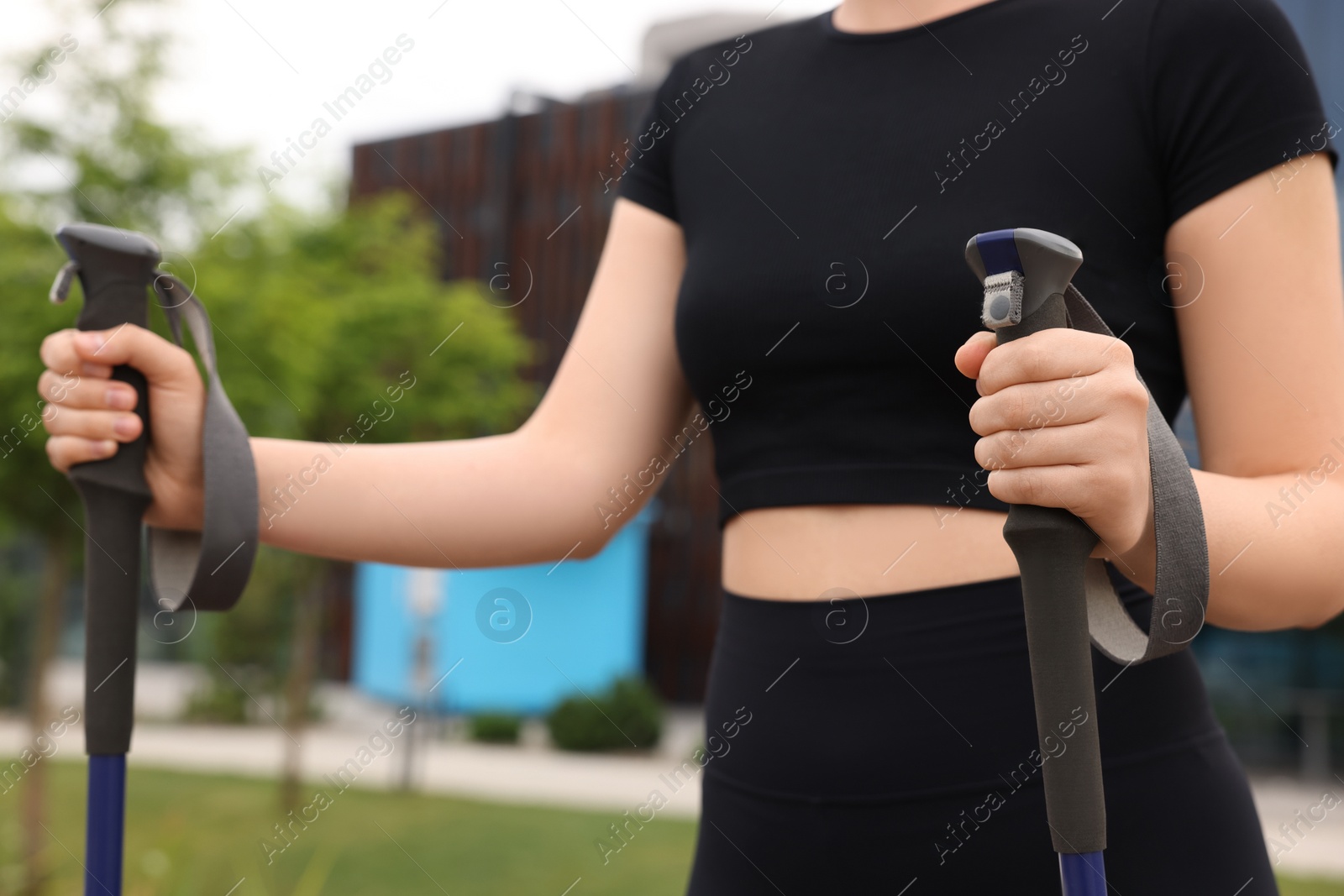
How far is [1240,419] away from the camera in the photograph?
110cm

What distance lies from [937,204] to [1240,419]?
338 millimetres

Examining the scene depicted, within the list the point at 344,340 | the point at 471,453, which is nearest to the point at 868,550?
the point at 471,453

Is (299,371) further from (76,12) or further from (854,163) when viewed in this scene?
(854,163)

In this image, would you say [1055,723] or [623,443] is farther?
[623,443]

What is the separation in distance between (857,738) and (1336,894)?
24.5 ft

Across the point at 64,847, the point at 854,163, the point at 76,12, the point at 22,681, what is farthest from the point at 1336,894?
the point at 22,681

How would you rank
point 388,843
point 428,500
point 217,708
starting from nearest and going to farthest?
point 428,500
point 388,843
point 217,708

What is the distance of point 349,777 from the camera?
438 inches

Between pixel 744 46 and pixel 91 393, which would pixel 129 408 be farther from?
pixel 744 46

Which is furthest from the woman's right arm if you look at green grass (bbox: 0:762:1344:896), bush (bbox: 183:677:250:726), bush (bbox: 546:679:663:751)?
bush (bbox: 183:677:250:726)

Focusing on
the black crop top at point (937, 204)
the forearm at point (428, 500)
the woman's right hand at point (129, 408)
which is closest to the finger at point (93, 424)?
the woman's right hand at point (129, 408)

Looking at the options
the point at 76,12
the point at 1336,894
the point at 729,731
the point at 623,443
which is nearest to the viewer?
the point at 729,731

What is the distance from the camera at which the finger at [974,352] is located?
85cm

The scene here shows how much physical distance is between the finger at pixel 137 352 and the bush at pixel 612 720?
41.3 ft
